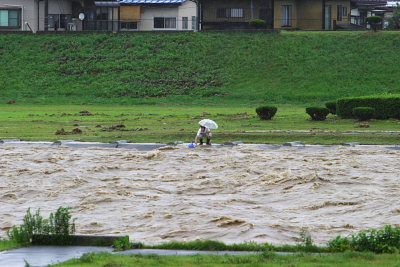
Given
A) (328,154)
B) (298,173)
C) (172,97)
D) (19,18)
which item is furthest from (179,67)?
(298,173)

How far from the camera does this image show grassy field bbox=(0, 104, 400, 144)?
30.1 meters

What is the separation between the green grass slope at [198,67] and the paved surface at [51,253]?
3988cm

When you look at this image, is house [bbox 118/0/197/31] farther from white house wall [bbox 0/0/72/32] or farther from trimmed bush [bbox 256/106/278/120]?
trimmed bush [bbox 256/106/278/120]

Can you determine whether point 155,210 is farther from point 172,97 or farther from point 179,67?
point 179,67

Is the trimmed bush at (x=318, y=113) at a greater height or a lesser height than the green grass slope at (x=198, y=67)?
lesser

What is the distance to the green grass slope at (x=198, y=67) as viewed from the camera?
177 feet

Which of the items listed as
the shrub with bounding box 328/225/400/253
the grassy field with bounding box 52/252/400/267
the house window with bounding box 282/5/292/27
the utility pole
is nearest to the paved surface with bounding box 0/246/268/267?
the grassy field with bounding box 52/252/400/267

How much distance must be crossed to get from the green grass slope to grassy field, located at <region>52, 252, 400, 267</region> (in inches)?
1592

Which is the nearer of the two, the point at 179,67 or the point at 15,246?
the point at 15,246

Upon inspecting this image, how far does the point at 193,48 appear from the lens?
6444 cm

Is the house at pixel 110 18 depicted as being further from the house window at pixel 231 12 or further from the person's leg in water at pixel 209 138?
the person's leg in water at pixel 209 138

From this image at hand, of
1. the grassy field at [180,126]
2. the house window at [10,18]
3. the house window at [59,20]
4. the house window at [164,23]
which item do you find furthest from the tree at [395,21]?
the grassy field at [180,126]

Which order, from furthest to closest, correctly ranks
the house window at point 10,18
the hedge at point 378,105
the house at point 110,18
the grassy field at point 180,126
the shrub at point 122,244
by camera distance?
the house window at point 10,18, the house at point 110,18, the hedge at point 378,105, the grassy field at point 180,126, the shrub at point 122,244

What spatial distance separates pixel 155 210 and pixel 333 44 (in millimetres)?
47899
